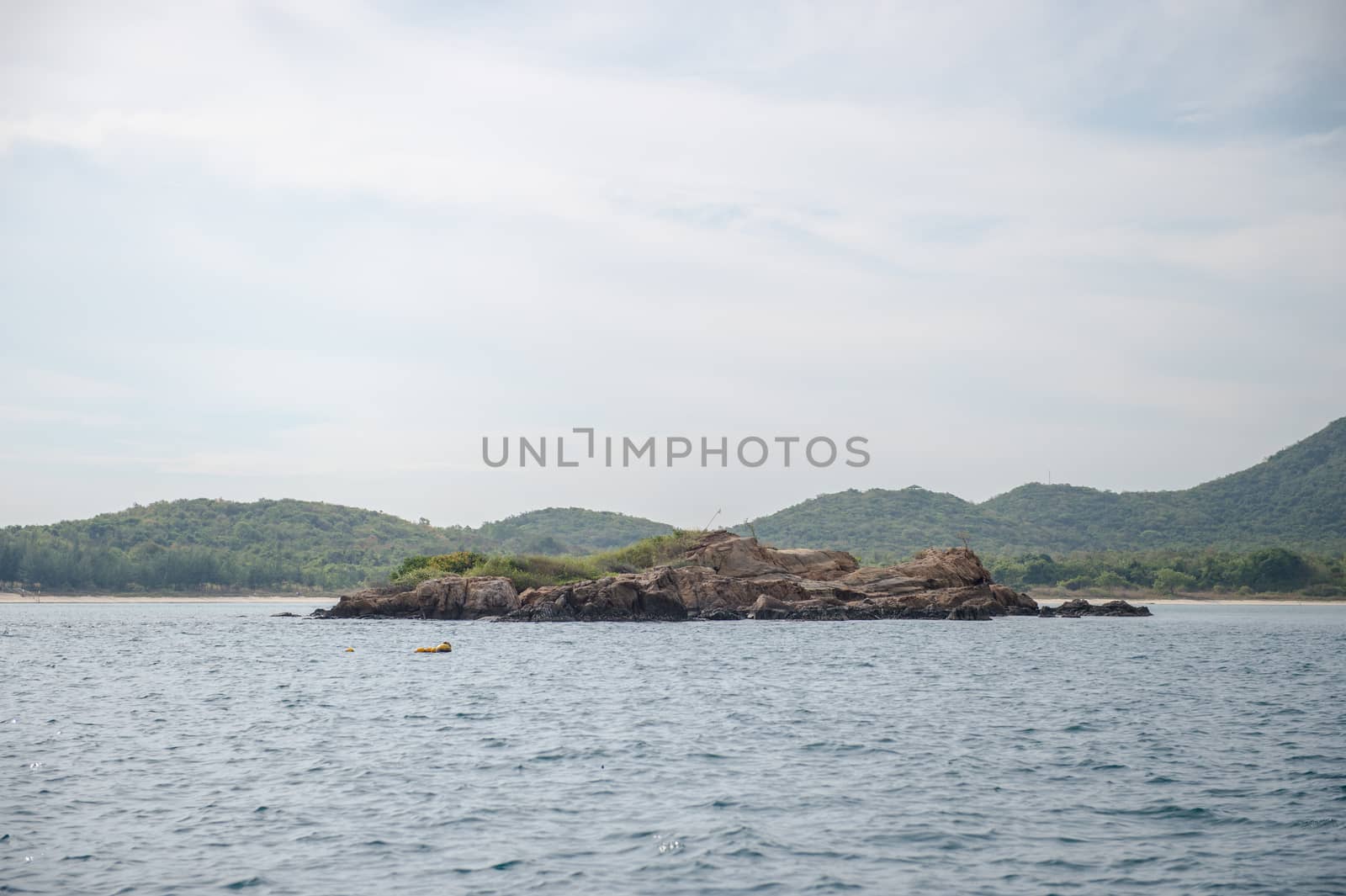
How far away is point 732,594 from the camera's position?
99688mm

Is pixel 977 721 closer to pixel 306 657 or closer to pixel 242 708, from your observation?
pixel 242 708

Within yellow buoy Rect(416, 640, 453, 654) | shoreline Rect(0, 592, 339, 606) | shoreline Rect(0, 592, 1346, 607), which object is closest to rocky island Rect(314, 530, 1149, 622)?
yellow buoy Rect(416, 640, 453, 654)

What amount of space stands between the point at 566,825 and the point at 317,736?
12283 mm

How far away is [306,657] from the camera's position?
56.3m

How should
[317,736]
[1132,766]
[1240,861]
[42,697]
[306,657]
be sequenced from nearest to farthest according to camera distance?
1. [1240,861]
2. [1132,766]
3. [317,736]
4. [42,697]
5. [306,657]

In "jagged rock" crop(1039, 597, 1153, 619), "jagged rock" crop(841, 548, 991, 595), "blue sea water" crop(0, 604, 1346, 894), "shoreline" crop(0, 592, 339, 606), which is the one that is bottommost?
"blue sea water" crop(0, 604, 1346, 894)

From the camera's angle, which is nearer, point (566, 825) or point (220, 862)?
point (220, 862)

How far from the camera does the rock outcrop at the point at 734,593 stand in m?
92.5

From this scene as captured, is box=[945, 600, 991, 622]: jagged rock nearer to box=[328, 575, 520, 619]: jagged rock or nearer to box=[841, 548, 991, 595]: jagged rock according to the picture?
box=[841, 548, 991, 595]: jagged rock

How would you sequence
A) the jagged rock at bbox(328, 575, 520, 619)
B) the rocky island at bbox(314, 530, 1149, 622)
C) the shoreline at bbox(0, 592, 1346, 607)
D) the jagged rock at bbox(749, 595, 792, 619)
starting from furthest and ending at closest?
the shoreline at bbox(0, 592, 1346, 607) → the jagged rock at bbox(328, 575, 520, 619) → the jagged rock at bbox(749, 595, 792, 619) → the rocky island at bbox(314, 530, 1149, 622)

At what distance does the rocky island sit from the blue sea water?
4176 centimetres

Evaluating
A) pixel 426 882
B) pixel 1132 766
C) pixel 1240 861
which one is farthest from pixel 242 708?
pixel 1240 861

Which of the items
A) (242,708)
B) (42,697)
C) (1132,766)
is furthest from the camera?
(42,697)

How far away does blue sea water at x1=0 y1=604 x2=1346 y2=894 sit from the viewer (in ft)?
54.3
